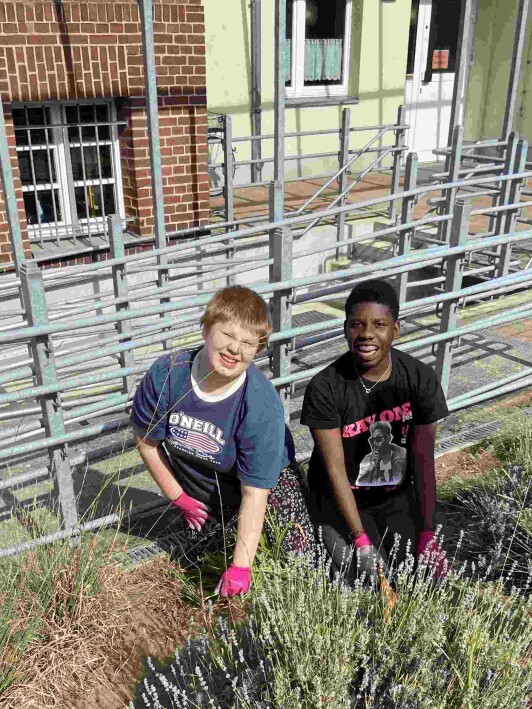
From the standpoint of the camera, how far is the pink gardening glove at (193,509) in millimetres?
2641

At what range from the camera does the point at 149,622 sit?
252 cm

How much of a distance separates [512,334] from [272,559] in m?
3.92

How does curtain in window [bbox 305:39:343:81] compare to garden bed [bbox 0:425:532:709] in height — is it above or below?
above

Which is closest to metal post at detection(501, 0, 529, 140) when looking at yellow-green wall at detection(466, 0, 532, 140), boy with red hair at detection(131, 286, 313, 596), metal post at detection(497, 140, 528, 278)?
metal post at detection(497, 140, 528, 278)

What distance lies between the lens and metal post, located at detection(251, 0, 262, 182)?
9135mm

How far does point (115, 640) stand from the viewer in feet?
7.81

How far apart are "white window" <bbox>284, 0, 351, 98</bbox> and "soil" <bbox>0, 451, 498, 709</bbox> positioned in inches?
367

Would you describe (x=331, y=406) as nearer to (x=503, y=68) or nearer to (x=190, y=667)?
(x=190, y=667)

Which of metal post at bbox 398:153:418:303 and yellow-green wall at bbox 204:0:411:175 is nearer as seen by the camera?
metal post at bbox 398:153:418:303

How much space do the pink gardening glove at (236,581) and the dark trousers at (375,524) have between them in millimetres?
381

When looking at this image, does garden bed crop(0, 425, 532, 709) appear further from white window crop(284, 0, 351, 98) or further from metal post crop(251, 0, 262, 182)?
white window crop(284, 0, 351, 98)

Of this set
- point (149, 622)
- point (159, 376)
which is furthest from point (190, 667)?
point (159, 376)

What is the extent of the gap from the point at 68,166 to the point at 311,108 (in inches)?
208

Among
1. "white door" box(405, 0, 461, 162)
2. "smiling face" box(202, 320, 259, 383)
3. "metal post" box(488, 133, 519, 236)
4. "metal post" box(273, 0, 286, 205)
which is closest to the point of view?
"smiling face" box(202, 320, 259, 383)
